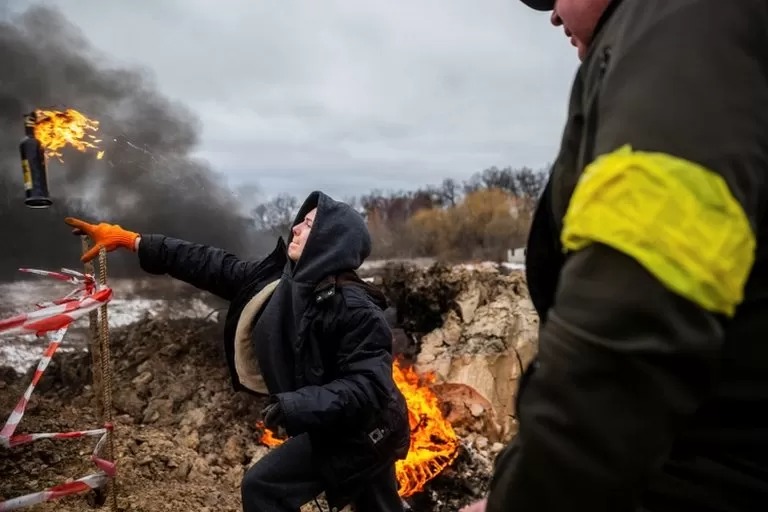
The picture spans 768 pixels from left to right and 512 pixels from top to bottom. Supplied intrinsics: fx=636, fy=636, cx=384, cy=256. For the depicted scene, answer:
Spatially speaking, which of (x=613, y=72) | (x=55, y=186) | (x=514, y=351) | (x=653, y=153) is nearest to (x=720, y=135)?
(x=653, y=153)

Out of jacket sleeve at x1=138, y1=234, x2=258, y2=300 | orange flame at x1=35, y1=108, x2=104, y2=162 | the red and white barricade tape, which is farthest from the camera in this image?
jacket sleeve at x1=138, y1=234, x2=258, y2=300

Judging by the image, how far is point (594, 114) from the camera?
1.04 m

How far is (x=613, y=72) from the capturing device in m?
0.98

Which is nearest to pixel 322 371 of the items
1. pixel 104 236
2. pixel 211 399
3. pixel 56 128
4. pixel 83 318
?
pixel 104 236

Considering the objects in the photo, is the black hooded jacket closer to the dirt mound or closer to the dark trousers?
the dark trousers

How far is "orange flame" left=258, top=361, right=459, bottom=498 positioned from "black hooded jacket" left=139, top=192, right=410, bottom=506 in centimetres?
229

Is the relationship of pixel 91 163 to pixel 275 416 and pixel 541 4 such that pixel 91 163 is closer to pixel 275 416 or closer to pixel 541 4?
pixel 275 416

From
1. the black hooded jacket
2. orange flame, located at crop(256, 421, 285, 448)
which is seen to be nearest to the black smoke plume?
orange flame, located at crop(256, 421, 285, 448)

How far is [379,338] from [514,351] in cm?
440

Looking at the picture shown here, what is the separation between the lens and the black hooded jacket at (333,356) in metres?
3.94

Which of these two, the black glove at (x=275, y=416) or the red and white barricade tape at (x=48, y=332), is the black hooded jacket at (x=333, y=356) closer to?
the black glove at (x=275, y=416)

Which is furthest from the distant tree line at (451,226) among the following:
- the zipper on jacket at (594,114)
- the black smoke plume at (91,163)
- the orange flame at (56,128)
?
the zipper on jacket at (594,114)

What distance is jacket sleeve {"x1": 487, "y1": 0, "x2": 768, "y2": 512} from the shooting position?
84 centimetres

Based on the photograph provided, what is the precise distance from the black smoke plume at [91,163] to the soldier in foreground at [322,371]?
3.97m
